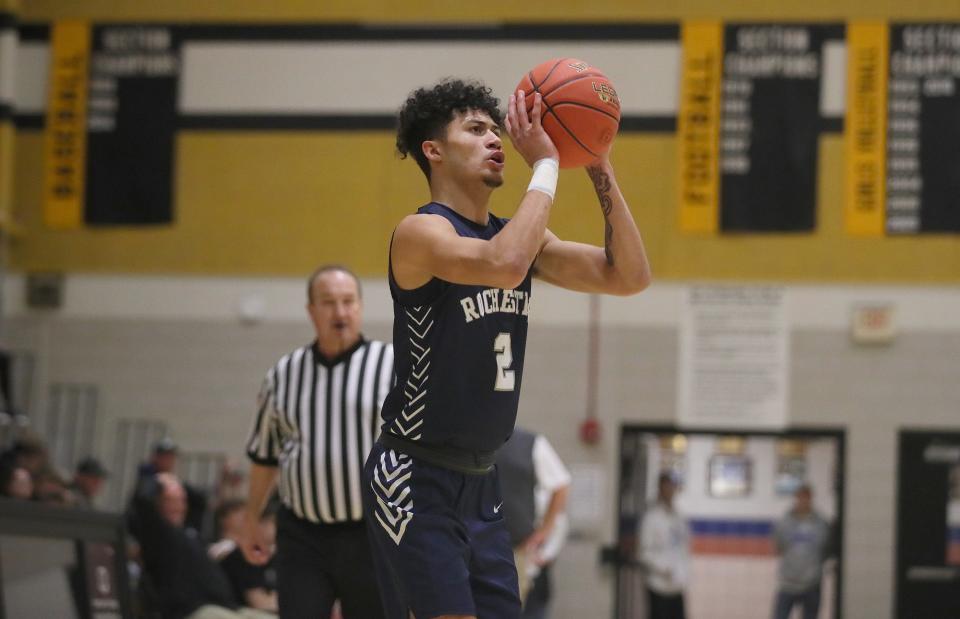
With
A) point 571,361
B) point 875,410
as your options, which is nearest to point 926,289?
point 875,410

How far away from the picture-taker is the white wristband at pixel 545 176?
366cm

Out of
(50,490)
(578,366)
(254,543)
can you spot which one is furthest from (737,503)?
(254,543)

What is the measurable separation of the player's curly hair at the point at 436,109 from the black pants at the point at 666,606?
30.5ft

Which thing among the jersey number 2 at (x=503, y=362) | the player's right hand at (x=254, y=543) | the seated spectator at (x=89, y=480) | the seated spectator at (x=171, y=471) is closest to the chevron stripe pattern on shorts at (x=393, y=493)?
the jersey number 2 at (x=503, y=362)

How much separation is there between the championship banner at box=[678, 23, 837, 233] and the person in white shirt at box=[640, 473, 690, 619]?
2777 millimetres

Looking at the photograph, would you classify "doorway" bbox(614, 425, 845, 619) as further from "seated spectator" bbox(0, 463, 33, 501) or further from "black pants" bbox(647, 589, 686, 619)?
"seated spectator" bbox(0, 463, 33, 501)

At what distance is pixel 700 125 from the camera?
1275cm

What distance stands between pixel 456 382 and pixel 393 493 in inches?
14.0

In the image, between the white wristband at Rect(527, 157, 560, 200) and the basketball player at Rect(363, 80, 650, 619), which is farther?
the white wristband at Rect(527, 157, 560, 200)

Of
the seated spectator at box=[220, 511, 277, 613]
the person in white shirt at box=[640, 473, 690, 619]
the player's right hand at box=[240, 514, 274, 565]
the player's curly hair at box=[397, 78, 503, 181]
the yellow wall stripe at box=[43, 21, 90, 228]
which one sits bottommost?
the person in white shirt at box=[640, 473, 690, 619]

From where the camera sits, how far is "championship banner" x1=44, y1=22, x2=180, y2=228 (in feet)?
43.7

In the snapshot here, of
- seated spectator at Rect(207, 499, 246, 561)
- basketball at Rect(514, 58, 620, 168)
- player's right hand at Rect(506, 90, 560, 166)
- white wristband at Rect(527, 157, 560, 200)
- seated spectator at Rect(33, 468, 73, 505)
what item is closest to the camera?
white wristband at Rect(527, 157, 560, 200)

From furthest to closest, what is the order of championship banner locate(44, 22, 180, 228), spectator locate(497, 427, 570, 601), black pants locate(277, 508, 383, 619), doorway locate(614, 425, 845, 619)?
doorway locate(614, 425, 845, 619), championship banner locate(44, 22, 180, 228), spectator locate(497, 427, 570, 601), black pants locate(277, 508, 383, 619)

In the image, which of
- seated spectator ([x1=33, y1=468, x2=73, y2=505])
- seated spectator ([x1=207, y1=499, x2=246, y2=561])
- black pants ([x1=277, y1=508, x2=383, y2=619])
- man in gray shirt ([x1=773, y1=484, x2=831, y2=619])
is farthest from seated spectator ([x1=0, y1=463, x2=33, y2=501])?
man in gray shirt ([x1=773, y1=484, x2=831, y2=619])
